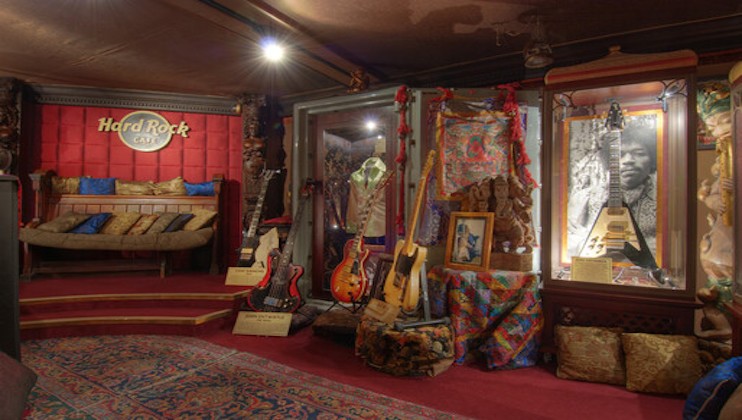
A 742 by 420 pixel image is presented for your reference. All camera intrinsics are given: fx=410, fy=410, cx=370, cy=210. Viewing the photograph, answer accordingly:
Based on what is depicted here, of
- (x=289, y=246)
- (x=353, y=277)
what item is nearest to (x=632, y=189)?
(x=353, y=277)

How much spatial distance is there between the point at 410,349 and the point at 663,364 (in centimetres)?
156

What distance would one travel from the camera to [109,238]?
475 centimetres

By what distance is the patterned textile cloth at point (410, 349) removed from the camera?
2771mm

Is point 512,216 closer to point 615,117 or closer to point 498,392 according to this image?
point 615,117

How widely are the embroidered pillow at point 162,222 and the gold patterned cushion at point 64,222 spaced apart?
79 cm

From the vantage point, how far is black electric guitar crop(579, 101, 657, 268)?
3.01 m

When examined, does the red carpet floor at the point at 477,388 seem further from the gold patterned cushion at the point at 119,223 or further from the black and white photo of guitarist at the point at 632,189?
the gold patterned cushion at the point at 119,223

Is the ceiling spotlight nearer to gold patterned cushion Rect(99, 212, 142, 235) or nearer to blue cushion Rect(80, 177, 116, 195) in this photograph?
gold patterned cushion Rect(99, 212, 142, 235)

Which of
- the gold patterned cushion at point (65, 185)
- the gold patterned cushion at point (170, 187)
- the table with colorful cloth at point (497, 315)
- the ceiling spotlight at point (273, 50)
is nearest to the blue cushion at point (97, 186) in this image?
the gold patterned cushion at point (65, 185)

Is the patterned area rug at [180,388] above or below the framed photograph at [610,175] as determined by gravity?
below

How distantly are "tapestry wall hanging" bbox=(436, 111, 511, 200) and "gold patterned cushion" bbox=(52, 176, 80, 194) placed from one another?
475cm

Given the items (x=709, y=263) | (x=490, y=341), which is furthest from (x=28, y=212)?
(x=709, y=263)

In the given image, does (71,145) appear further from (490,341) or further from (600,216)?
(600,216)

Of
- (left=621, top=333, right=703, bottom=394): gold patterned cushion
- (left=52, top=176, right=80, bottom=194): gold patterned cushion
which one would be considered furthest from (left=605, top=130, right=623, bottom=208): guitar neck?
(left=52, top=176, right=80, bottom=194): gold patterned cushion
